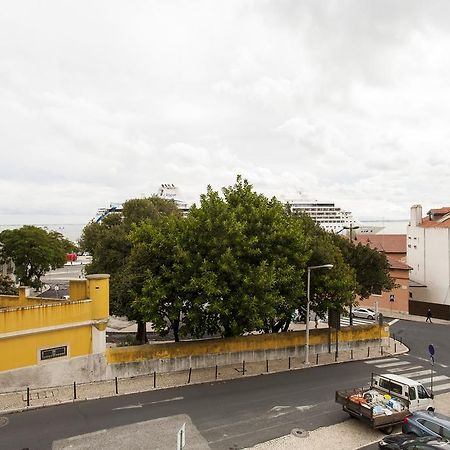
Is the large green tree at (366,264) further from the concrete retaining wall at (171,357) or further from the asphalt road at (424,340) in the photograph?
the concrete retaining wall at (171,357)

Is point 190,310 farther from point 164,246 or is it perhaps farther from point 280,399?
point 280,399

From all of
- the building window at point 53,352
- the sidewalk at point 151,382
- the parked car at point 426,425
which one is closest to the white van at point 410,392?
the parked car at point 426,425

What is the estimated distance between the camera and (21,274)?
183ft

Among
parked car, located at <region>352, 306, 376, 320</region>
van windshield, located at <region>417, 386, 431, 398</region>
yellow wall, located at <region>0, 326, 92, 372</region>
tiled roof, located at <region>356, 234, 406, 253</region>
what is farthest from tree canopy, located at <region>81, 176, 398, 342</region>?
tiled roof, located at <region>356, 234, 406, 253</region>

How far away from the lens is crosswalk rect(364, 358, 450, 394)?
74.8 feet

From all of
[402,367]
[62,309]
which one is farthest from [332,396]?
[62,309]

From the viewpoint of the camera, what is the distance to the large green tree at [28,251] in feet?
178

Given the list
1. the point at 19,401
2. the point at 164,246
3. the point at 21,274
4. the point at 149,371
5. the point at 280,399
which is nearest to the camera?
the point at 19,401

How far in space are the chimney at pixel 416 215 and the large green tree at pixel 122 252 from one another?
2942cm

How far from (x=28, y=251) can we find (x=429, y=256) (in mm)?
49292

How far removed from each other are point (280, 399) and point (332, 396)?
2.69 metres

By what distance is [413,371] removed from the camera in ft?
83.5

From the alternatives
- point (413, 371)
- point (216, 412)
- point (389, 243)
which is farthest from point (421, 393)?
point (389, 243)

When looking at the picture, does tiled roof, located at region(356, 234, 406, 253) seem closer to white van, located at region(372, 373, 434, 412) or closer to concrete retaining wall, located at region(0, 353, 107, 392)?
white van, located at region(372, 373, 434, 412)
